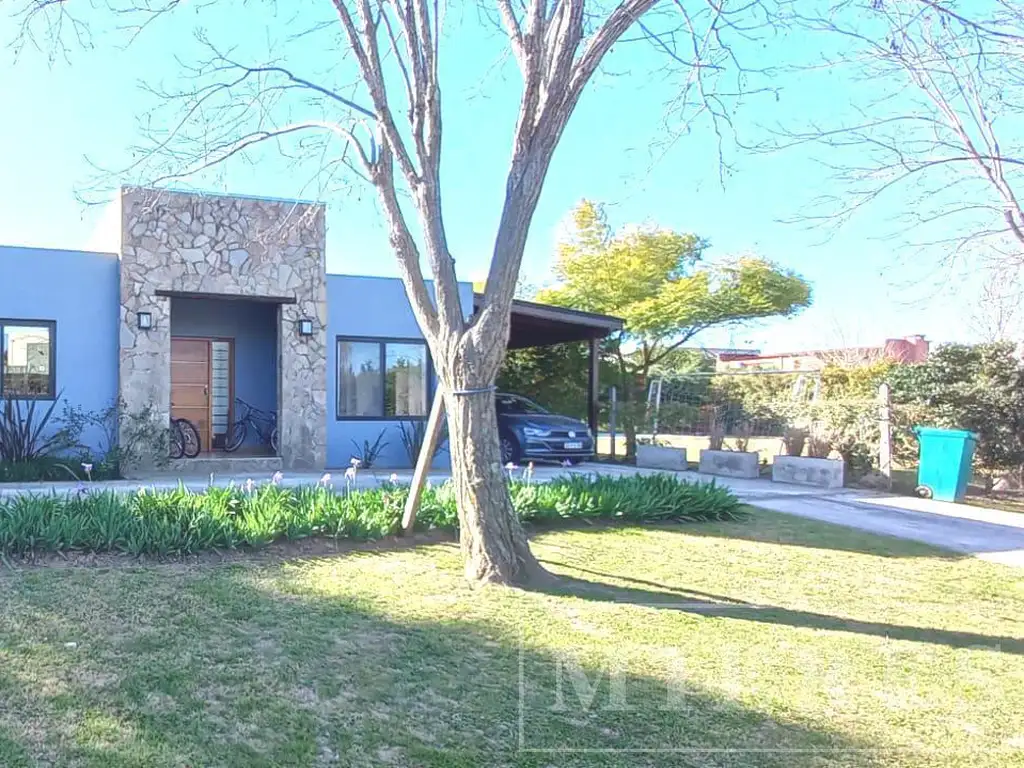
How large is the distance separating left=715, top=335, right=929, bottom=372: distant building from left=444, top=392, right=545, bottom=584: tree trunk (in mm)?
13762

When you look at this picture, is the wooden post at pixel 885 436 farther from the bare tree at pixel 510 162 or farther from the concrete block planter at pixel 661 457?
the bare tree at pixel 510 162

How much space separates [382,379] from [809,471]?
23.0 feet

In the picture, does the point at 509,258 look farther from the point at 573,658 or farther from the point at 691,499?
the point at 691,499

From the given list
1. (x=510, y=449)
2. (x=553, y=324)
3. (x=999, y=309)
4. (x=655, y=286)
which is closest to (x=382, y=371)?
(x=510, y=449)

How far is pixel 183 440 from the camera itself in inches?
490

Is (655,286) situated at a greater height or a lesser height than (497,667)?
greater

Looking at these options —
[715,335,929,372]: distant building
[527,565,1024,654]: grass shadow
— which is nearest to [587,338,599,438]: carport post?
[715,335,929,372]: distant building

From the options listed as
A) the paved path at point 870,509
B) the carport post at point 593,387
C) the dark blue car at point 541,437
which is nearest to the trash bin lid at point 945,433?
the paved path at point 870,509

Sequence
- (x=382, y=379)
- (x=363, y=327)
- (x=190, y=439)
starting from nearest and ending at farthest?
(x=190, y=439), (x=363, y=327), (x=382, y=379)

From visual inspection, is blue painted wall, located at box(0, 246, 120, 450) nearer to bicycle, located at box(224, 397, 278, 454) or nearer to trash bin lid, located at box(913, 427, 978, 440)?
bicycle, located at box(224, 397, 278, 454)

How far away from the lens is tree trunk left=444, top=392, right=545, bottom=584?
5582mm

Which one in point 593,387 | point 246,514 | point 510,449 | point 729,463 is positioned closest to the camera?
point 246,514

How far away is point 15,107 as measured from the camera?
8.52m

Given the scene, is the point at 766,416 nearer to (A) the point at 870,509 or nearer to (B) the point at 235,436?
(A) the point at 870,509
